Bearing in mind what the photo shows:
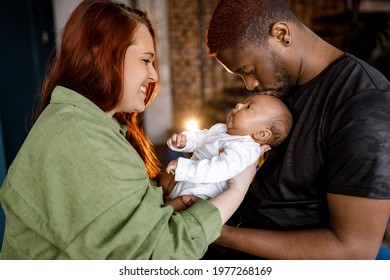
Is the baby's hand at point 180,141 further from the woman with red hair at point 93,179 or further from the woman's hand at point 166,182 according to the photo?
the woman with red hair at point 93,179

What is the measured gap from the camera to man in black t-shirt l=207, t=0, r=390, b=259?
44.2 inches

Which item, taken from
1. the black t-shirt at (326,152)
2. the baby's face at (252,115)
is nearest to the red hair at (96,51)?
the baby's face at (252,115)

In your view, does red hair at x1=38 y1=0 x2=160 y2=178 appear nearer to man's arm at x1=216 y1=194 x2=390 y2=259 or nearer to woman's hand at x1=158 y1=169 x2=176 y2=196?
woman's hand at x1=158 y1=169 x2=176 y2=196

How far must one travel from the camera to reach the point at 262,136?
4.84 ft

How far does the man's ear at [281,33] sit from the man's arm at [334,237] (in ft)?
2.04

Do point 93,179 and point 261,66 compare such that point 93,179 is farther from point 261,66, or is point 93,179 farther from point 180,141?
point 261,66

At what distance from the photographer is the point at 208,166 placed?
1.40 m

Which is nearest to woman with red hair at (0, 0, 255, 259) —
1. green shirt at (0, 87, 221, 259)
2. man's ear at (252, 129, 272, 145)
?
green shirt at (0, 87, 221, 259)

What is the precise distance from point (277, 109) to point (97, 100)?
68 cm

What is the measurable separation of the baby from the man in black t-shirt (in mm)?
64

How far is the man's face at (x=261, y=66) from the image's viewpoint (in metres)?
1.45

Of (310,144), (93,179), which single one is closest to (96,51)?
(93,179)
